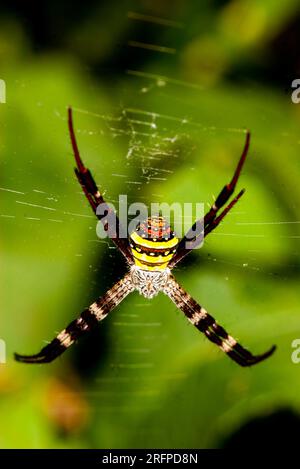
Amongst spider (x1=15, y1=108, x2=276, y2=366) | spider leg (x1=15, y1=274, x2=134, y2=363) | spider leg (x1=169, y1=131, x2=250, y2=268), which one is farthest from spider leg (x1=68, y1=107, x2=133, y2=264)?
spider leg (x1=15, y1=274, x2=134, y2=363)

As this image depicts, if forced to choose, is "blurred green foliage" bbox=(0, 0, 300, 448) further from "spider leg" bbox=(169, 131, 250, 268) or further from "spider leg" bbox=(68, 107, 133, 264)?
"spider leg" bbox=(68, 107, 133, 264)

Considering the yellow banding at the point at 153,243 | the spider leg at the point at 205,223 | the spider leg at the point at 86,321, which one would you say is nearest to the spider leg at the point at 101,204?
the yellow banding at the point at 153,243

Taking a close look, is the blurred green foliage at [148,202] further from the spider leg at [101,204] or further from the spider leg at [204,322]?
the spider leg at [101,204]

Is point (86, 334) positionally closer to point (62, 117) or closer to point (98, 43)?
point (62, 117)

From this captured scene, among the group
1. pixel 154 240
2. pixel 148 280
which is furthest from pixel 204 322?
pixel 154 240

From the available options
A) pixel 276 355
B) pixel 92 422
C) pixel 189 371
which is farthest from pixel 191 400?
pixel 92 422

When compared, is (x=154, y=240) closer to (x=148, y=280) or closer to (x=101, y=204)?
(x=101, y=204)
